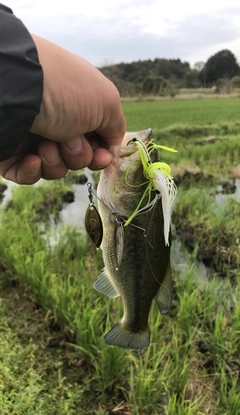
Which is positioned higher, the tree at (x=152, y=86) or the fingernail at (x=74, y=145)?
the tree at (x=152, y=86)

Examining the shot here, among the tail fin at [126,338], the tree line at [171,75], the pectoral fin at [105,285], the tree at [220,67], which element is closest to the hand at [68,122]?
the pectoral fin at [105,285]

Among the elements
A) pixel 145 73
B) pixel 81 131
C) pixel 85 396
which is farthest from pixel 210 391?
pixel 145 73

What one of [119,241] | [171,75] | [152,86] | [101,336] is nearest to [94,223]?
[119,241]

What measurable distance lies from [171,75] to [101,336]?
48.1 metres

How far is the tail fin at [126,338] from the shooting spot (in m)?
1.74

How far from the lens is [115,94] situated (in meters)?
1.44

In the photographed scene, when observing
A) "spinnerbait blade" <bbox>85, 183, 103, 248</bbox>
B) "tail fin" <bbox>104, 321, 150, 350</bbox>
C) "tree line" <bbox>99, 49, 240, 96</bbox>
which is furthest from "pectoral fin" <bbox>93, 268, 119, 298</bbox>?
"tree line" <bbox>99, 49, 240, 96</bbox>

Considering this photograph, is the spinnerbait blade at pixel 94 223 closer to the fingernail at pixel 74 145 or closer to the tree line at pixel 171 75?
the fingernail at pixel 74 145

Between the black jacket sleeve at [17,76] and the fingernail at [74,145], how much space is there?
335 millimetres

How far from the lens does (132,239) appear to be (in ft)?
5.27

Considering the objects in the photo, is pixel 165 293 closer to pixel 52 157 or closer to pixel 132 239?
pixel 132 239

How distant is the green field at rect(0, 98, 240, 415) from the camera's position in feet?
9.14

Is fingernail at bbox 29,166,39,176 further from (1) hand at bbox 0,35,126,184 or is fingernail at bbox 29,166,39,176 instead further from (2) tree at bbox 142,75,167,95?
(2) tree at bbox 142,75,167,95

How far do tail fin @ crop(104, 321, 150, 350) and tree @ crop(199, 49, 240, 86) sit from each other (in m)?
46.0
